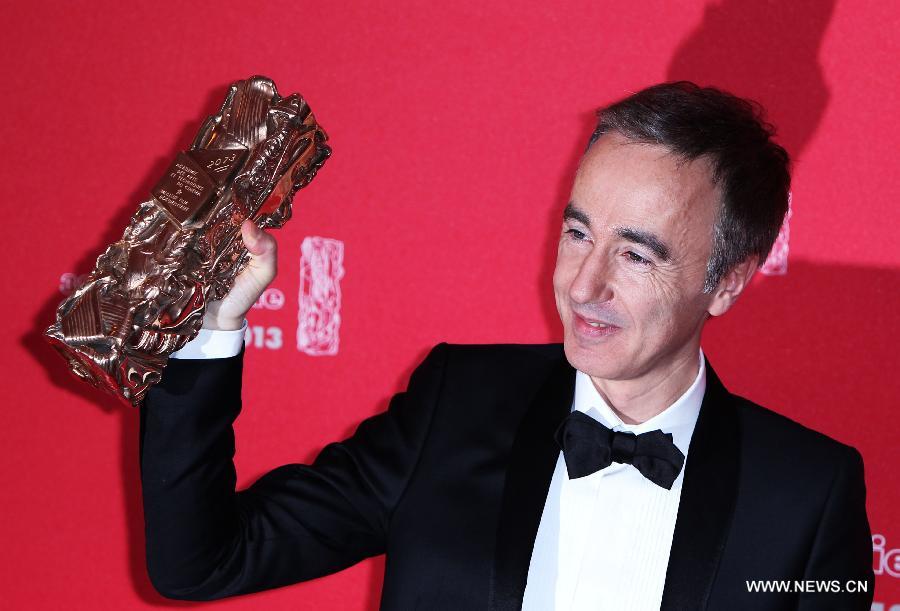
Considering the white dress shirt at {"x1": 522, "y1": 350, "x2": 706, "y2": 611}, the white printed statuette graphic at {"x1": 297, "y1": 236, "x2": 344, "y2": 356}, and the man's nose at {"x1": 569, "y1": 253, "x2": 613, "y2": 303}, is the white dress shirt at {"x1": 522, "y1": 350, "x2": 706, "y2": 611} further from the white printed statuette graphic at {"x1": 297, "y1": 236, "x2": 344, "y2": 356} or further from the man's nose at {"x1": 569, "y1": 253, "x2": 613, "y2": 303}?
the white printed statuette graphic at {"x1": 297, "y1": 236, "x2": 344, "y2": 356}

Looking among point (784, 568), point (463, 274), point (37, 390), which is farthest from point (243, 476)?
point (784, 568)

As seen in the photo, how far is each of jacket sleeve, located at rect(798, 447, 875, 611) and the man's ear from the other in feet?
1.03

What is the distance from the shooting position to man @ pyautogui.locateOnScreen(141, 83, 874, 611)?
1.65 metres

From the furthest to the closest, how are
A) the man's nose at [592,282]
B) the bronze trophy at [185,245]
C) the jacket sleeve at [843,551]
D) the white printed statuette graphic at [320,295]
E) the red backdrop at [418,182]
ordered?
the white printed statuette graphic at [320,295], the red backdrop at [418,182], the jacket sleeve at [843,551], the man's nose at [592,282], the bronze trophy at [185,245]

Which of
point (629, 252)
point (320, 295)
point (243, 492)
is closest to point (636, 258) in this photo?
point (629, 252)

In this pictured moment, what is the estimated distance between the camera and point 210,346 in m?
1.50

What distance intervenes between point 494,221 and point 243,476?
2.62 ft

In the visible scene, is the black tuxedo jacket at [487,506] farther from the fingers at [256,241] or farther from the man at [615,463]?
the fingers at [256,241]

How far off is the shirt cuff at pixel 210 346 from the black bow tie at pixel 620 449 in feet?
1.77

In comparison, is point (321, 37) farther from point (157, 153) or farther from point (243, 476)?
point (243, 476)

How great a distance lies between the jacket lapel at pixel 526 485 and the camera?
1632mm

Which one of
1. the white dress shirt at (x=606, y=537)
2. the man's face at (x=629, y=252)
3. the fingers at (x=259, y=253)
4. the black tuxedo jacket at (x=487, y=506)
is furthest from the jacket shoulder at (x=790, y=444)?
the fingers at (x=259, y=253)

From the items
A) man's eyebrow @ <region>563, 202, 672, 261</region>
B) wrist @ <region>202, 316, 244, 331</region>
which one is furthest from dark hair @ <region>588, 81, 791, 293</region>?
wrist @ <region>202, 316, 244, 331</region>

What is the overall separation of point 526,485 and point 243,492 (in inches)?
16.9
